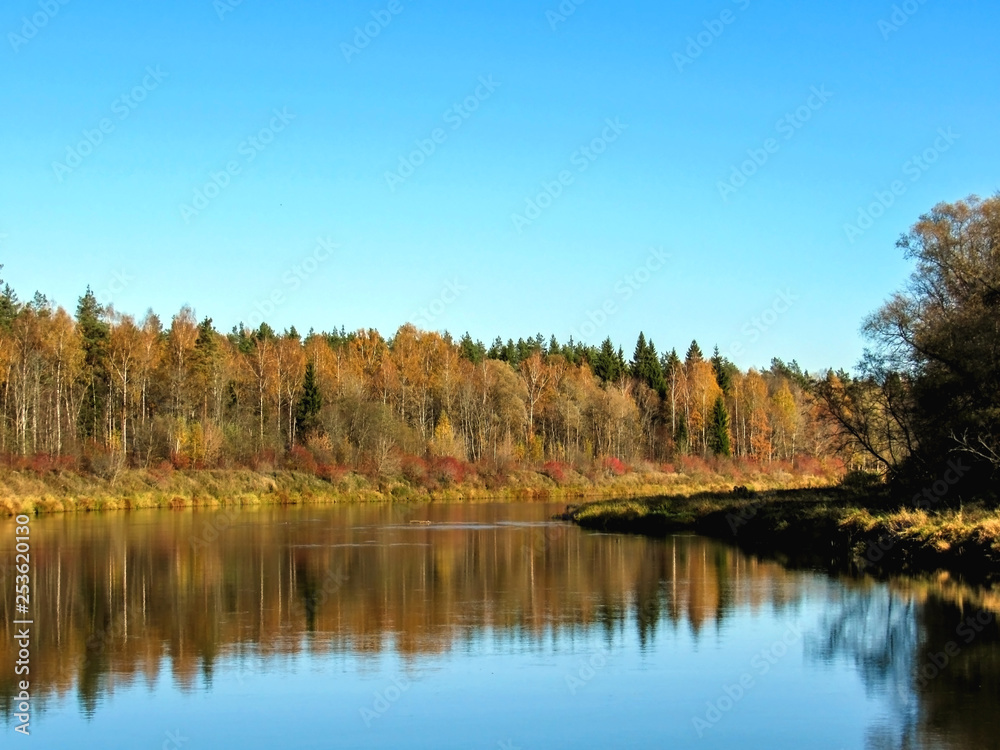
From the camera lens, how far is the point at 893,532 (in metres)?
27.2

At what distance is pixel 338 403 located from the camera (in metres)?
77.1

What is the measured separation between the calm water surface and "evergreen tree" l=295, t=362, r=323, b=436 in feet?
155

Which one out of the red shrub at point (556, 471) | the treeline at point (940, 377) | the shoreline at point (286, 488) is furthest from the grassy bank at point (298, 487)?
the treeline at point (940, 377)

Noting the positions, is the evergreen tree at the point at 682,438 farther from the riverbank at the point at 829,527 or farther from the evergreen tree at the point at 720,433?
the riverbank at the point at 829,527

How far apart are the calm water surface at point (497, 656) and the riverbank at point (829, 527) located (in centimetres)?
202

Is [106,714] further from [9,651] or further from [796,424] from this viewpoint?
[796,424]

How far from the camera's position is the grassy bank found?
5150 cm

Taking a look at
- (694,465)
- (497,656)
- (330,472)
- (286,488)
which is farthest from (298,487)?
(497,656)

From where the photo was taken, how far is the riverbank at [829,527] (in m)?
24.2

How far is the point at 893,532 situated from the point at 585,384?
229 ft

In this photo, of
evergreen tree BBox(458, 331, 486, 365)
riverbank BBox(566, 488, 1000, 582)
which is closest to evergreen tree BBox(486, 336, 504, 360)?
evergreen tree BBox(458, 331, 486, 365)

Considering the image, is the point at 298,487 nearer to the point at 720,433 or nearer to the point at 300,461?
the point at 300,461

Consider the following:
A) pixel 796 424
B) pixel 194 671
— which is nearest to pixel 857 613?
pixel 194 671

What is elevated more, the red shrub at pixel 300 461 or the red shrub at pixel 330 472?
the red shrub at pixel 300 461
